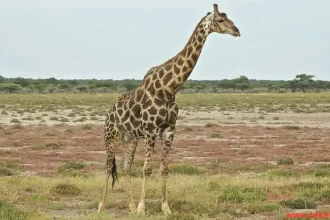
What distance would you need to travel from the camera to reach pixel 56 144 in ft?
101

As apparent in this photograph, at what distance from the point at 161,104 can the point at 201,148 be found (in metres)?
17.7

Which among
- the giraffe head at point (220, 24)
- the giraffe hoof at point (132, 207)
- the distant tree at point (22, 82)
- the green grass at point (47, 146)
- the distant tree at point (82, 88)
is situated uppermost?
the giraffe head at point (220, 24)

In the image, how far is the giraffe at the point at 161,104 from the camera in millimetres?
12961

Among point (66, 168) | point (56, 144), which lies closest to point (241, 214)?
point (66, 168)

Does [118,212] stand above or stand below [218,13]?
below

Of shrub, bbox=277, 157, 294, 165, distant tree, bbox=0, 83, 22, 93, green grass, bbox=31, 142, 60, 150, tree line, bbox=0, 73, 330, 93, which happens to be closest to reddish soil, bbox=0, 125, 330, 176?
green grass, bbox=31, 142, 60, 150

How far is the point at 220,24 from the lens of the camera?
12758 millimetres

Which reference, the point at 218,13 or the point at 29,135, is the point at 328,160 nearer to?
the point at 218,13

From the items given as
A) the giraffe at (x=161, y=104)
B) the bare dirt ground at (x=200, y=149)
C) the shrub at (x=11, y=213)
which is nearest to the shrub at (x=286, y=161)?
the bare dirt ground at (x=200, y=149)

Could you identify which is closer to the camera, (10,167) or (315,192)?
(315,192)

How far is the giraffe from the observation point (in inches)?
510

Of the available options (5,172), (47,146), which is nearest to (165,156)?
(5,172)

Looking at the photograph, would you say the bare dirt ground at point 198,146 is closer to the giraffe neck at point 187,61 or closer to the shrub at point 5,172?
the shrub at point 5,172

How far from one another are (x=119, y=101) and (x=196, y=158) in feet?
41.6
